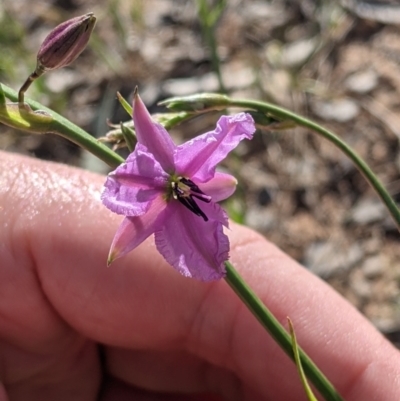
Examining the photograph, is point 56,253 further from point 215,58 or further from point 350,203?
point 350,203

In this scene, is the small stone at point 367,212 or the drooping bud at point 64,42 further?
the small stone at point 367,212

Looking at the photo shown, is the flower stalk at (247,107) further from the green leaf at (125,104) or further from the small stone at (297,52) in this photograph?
the small stone at (297,52)

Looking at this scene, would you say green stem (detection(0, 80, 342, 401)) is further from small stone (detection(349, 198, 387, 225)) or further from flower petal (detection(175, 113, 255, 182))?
small stone (detection(349, 198, 387, 225))

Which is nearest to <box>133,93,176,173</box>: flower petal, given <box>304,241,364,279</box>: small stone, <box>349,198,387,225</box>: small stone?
<box>304,241,364,279</box>: small stone

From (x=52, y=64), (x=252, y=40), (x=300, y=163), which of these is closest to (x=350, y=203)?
(x=300, y=163)

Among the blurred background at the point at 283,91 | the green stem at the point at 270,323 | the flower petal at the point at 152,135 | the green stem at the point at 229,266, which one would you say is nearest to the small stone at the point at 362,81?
the blurred background at the point at 283,91
